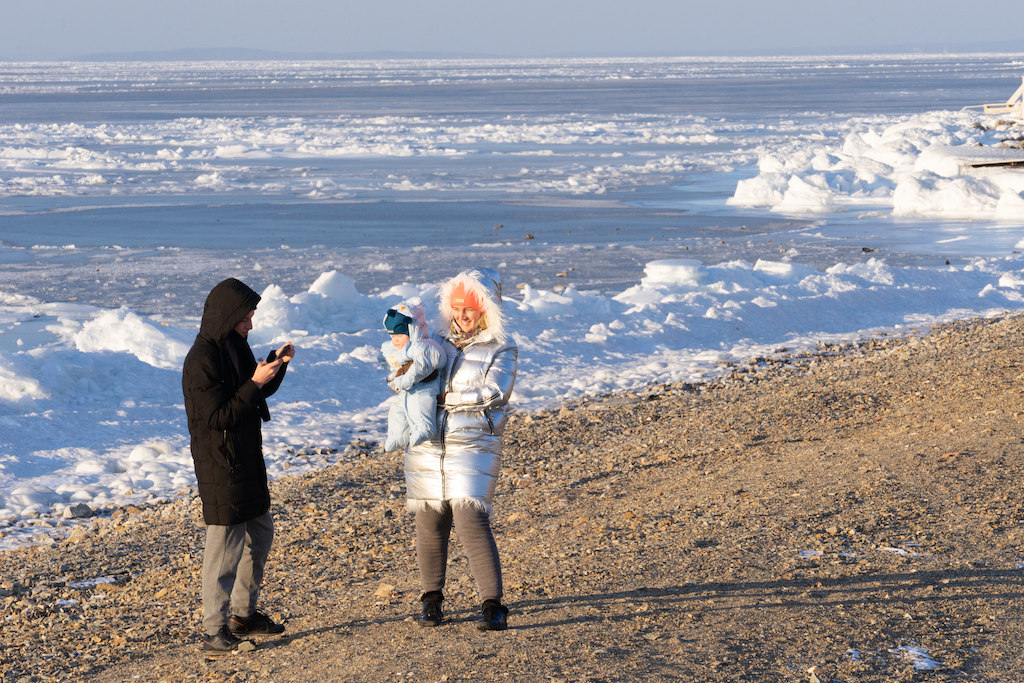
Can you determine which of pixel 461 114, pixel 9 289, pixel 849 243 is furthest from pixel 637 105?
pixel 9 289

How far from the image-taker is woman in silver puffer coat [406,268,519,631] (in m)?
3.84

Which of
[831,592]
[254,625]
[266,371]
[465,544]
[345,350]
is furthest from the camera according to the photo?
[345,350]

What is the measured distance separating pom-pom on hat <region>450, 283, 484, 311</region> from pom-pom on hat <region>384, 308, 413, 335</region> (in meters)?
0.18

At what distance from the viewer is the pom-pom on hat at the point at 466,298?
3852mm

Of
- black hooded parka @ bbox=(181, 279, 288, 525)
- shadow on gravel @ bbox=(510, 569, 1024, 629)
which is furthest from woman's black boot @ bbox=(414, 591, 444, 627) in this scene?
black hooded parka @ bbox=(181, 279, 288, 525)

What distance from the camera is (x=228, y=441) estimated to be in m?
3.81

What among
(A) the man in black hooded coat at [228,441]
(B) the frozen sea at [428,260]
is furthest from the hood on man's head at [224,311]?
(B) the frozen sea at [428,260]

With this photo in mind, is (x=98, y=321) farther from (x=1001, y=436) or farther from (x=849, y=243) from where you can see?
(x=849, y=243)

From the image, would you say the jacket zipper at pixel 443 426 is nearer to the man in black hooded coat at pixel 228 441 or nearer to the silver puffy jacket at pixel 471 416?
the silver puffy jacket at pixel 471 416

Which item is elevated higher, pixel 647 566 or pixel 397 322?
pixel 397 322

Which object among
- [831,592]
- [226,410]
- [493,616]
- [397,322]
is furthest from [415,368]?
[831,592]

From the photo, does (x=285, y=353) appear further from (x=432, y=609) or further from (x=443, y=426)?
(x=432, y=609)

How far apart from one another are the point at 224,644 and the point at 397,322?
1356 millimetres

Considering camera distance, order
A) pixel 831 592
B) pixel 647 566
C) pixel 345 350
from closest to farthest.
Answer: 1. pixel 831 592
2. pixel 647 566
3. pixel 345 350
